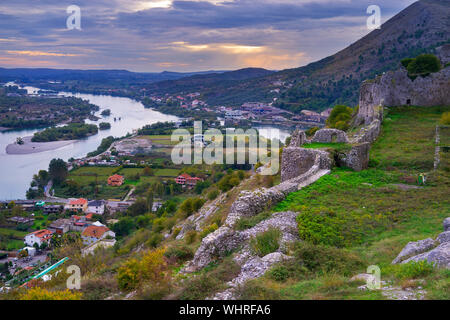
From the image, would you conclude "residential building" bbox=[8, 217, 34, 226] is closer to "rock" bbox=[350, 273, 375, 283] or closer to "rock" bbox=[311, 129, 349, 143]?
"rock" bbox=[311, 129, 349, 143]

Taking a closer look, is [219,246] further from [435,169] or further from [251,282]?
[435,169]

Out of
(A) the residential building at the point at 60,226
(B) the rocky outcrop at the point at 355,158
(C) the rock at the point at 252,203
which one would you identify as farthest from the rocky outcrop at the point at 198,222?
(A) the residential building at the point at 60,226

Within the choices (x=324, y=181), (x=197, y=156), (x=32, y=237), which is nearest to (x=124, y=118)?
(x=197, y=156)

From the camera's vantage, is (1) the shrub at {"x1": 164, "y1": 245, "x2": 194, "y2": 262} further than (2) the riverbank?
No

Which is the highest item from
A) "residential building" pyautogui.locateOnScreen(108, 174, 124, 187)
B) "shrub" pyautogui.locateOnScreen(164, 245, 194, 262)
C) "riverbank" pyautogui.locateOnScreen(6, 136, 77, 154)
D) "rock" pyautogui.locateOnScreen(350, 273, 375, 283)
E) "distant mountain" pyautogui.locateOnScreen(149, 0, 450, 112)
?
"distant mountain" pyautogui.locateOnScreen(149, 0, 450, 112)

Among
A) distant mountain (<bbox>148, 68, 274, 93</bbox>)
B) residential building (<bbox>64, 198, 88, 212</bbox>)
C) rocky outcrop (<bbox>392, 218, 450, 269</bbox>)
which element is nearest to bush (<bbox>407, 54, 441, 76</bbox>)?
rocky outcrop (<bbox>392, 218, 450, 269</bbox>)

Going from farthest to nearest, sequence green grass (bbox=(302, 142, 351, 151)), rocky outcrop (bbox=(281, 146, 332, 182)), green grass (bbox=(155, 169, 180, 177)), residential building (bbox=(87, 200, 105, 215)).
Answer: green grass (bbox=(155, 169, 180, 177))
residential building (bbox=(87, 200, 105, 215))
green grass (bbox=(302, 142, 351, 151))
rocky outcrop (bbox=(281, 146, 332, 182))

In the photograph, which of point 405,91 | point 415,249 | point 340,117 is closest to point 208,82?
point 340,117
